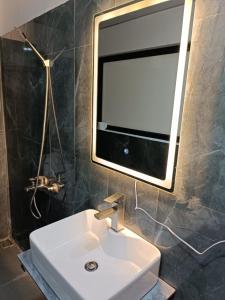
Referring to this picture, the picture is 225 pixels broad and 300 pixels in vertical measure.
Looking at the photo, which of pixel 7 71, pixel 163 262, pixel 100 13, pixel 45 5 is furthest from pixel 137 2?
pixel 7 71

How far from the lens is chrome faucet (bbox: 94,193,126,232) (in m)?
1.12

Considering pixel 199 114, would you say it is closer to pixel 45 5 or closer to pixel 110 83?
pixel 110 83

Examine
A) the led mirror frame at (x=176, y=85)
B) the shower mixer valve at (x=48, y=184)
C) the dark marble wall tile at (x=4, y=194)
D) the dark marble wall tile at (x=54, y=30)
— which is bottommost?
the dark marble wall tile at (x=4, y=194)

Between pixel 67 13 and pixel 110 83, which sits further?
pixel 67 13

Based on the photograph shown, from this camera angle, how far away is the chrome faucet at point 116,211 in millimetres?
1118

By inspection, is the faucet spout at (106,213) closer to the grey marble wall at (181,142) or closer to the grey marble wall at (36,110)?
the grey marble wall at (181,142)

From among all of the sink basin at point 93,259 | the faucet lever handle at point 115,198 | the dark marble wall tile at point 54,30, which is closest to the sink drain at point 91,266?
the sink basin at point 93,259

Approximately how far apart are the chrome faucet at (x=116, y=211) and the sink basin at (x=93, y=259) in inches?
1.6

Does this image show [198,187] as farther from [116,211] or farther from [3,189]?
[3,189]

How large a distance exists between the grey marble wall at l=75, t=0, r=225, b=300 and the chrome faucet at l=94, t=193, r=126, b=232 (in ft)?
0.12

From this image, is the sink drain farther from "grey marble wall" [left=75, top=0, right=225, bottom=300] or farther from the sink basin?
"grey marble wall" [left=75, top=0, right=225, bottom=300]

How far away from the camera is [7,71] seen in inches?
76.4

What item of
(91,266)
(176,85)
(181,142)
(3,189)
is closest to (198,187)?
(181,142)

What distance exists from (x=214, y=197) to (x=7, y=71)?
6.33 ft
